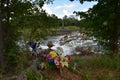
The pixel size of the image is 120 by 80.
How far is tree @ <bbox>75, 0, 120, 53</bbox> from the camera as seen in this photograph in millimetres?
13102

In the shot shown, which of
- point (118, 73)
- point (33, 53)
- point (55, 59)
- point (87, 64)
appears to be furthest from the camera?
point (33, 53)

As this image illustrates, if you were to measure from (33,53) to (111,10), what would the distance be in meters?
A: 4.48

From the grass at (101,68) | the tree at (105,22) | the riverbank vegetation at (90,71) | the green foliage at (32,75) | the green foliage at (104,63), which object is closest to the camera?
the green foliage at (32,75)

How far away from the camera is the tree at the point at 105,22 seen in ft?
43.0

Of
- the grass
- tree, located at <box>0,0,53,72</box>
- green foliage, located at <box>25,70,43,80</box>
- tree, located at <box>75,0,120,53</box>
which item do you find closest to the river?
tree, located at <box>75,0,120,53</box>

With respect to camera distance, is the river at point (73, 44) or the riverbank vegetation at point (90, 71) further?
the river at point (73, 44)

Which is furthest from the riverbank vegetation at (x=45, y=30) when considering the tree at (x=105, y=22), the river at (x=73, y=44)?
the river at (x=73, y=44)

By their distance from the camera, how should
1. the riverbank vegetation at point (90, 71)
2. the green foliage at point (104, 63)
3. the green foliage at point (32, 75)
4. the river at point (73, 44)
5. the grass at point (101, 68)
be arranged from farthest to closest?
the river at point (73, 44), the green foliage at point (104, 63), the grass at point (101, 68), the riverbank vegetation at point (90, 71), the green foliage at point (32, 75)

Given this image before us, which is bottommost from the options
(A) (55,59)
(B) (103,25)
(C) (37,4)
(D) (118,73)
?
(D) (118,73)

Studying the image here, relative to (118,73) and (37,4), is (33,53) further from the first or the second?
(118,73)

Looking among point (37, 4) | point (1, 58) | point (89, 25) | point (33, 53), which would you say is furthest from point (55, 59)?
point (33, 53)

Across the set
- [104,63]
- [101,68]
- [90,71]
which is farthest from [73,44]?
[90,71]

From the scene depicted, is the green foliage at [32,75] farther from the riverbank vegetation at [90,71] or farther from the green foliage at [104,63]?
the green foliage at [104,63]

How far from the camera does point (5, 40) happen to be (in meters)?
11.9
